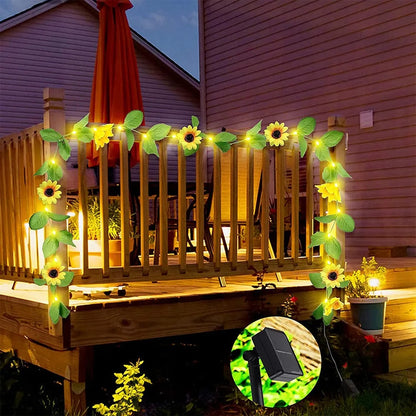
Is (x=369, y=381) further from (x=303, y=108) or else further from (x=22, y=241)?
(x=303, y=108)

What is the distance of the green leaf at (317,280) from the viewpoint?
4.25m

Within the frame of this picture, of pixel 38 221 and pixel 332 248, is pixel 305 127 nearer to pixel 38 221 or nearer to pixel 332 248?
pixel 332 248

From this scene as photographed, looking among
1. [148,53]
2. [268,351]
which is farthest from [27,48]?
[268,351]

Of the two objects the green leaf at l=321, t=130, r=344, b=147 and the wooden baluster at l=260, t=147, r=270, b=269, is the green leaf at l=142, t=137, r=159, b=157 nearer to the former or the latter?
the wooden baluster at l=260, t=147, r=270, b=269

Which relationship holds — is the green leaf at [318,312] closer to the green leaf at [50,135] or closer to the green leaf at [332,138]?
the green leaf at [332,138]

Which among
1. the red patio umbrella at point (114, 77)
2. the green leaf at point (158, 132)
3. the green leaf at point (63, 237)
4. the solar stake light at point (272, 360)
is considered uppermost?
the red patio umbrella at point (114, 77)

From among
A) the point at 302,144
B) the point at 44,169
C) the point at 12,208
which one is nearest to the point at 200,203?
the point at 302,144

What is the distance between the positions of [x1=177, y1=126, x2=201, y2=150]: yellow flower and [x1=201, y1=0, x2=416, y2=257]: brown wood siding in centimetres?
427

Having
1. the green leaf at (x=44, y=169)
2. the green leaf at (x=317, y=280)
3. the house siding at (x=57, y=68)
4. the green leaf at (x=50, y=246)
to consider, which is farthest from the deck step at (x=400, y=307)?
the house siding at (x=57, y=68)

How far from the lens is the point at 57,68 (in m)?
13.2

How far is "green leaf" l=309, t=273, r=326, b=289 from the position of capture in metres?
4.25

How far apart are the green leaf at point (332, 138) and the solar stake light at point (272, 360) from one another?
83.2 inches

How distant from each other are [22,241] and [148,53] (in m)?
10.9

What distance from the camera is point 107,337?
364cm
